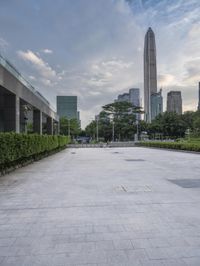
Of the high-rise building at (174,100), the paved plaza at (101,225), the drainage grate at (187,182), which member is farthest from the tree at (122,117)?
the paved plaza at (101,225)

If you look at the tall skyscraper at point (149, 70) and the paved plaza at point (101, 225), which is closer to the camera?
the paved plaza at point (101, 225)

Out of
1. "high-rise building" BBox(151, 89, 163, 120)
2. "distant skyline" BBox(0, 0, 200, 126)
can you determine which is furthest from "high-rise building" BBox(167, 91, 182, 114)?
"distant skyline" BBox(0, 0, 200, 126)

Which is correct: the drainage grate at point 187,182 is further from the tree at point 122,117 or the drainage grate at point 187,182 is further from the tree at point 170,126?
the tree at point 170,126

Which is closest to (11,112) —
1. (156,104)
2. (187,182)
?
(187,182)

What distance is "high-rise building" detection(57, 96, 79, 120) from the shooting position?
78188 mm

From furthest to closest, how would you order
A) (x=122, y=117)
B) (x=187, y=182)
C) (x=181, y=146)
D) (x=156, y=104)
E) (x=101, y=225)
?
(x=156, y=104) < (x=122, y=117) < (x=181, y=146) < (x=187, y=182) < (x=101, y=225)

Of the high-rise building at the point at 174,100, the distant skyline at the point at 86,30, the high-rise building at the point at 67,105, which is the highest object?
the high-rise building at the point at 174,100

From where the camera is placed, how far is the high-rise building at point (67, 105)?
78.2m

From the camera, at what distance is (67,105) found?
259 feet

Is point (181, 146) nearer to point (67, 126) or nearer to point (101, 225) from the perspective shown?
point (101, 225)

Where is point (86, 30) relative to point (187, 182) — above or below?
above

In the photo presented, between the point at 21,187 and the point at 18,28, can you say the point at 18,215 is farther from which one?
the point at 18,28

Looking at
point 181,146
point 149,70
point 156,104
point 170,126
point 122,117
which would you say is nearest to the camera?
point 181,146

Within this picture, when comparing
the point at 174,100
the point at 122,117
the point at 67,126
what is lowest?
the point at 67,126
